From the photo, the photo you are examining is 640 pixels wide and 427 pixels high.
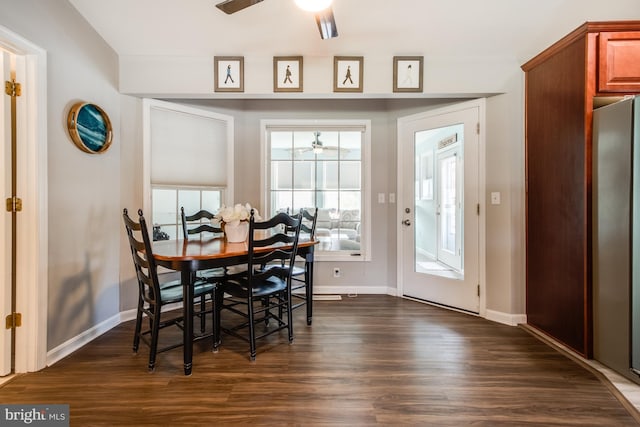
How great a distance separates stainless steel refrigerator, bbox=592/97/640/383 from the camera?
1.63m

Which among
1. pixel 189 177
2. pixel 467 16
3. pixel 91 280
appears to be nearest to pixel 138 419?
pixel 91 280

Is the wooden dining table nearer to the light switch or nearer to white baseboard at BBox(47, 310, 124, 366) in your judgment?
white baseboard at BBox(47, 310, 124, 366)

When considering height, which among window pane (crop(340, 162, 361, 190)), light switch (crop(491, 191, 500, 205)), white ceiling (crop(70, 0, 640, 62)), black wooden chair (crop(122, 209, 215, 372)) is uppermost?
white ceiling (crop(70, 0, 640, 62))

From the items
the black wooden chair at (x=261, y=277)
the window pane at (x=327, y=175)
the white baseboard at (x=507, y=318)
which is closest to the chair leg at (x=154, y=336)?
the black wooden chair at (x=261, y=277)

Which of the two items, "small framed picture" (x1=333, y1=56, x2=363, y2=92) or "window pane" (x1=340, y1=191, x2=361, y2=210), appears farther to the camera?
"window pane" (x1=340, y1=191, x2=361, y2=210)

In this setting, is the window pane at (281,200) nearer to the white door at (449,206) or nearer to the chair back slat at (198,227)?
the chair back slat at (198,227)

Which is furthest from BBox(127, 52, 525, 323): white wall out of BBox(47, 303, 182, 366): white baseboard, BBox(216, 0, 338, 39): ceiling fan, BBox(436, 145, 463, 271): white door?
BBox(47, 303, 182, 366): white baseboard

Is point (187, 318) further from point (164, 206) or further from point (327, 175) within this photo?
point (327, 175)

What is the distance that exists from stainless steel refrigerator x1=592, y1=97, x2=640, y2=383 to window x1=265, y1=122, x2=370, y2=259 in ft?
6.31

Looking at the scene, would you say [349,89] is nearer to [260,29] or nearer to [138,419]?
[260,29]

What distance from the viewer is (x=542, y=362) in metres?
1.89

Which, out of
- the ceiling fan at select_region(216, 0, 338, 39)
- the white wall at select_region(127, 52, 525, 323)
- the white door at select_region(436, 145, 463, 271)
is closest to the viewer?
the ceiling fan at select_region(216, 0, 338, 39)

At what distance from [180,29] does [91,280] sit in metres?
2.10

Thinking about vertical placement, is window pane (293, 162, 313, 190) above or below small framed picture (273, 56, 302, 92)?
below
